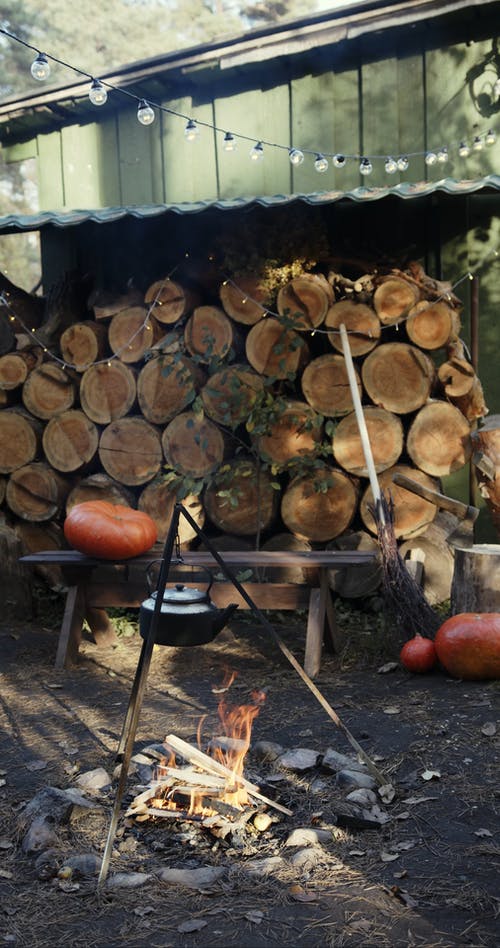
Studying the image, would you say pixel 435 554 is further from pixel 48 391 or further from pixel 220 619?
pixel 220 619

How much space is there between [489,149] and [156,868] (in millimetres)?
5745

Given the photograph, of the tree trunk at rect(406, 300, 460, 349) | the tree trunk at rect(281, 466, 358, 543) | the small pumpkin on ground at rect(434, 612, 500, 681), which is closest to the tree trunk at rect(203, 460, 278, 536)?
the tree trunk at rect(281, 466, 358, 543)

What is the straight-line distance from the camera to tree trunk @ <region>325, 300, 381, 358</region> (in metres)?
5.86

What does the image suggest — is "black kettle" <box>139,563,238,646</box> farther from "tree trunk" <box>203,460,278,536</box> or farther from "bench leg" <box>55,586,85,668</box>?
"tree trunk" <box>203,460,278,536</box>

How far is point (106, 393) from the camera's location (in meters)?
6.32

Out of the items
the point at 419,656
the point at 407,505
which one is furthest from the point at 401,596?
the point at 407,505

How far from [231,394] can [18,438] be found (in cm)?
167

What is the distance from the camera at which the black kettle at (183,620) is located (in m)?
2.84

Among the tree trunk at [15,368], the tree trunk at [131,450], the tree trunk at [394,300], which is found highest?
the tree trunk at [394,300]

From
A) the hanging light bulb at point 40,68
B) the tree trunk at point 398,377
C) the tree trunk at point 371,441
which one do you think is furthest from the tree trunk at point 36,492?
the hanging light bulb at point 40,68

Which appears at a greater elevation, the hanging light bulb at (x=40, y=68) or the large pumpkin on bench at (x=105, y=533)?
the hanging light bulb at (x=40, y=68)

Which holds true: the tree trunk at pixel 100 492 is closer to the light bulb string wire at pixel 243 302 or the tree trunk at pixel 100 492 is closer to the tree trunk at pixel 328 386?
the light bulb string wire at pixel 243 302

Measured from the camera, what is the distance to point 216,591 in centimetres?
530

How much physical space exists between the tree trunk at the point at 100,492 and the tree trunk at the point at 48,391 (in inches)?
22.1
